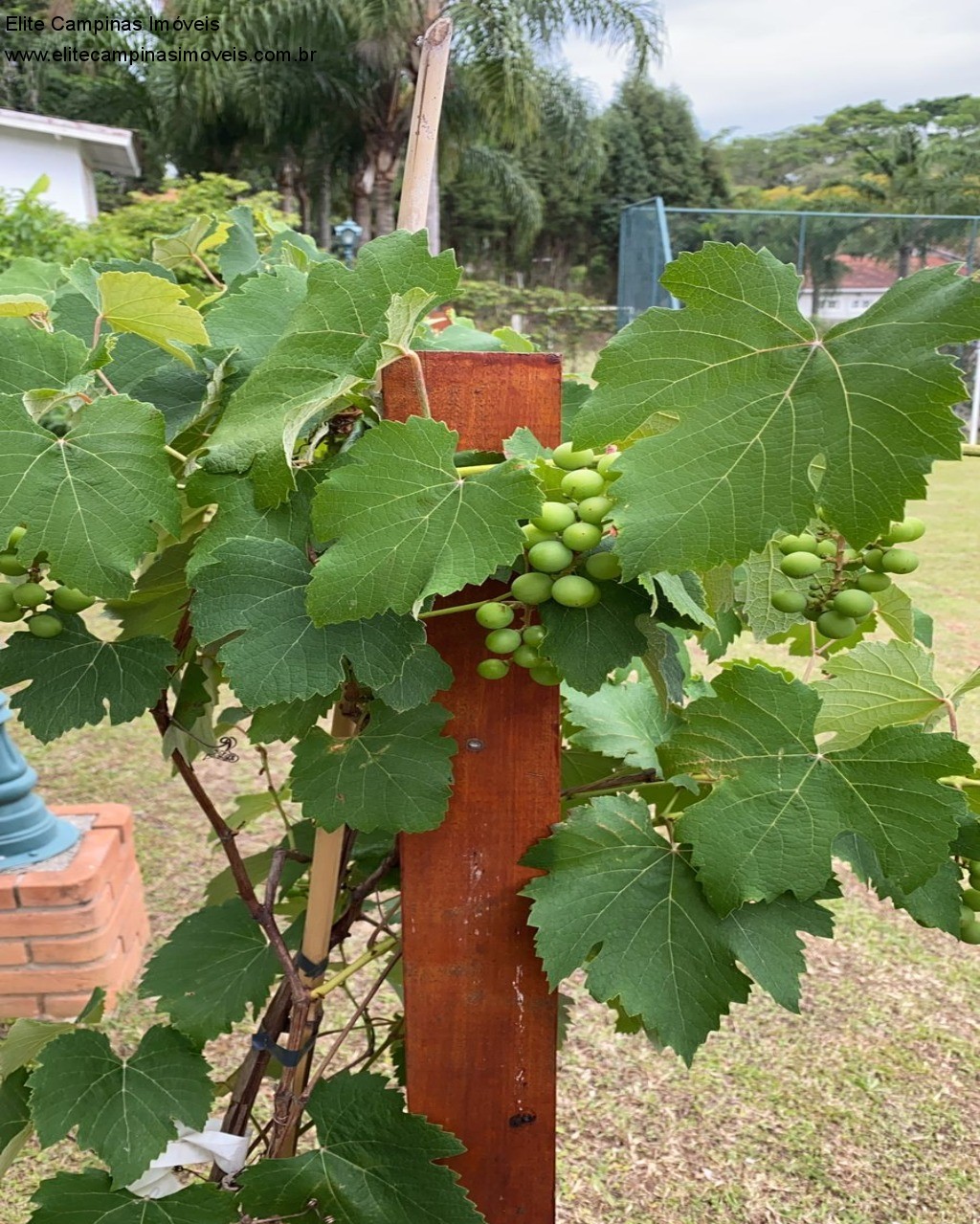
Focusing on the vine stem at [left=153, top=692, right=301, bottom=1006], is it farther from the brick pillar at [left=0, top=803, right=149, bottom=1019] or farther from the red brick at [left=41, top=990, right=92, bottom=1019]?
the red brick at [left=41, top=990, right=92, bottom=1019]

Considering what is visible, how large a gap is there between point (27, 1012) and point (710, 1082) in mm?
1481

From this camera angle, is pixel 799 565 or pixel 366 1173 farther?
pixel 366 1173

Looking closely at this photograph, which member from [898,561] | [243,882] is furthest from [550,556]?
[243,882]

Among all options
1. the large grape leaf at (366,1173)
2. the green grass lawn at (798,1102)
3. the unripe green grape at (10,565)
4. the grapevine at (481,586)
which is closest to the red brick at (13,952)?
the green grass lawn at (798,1102)

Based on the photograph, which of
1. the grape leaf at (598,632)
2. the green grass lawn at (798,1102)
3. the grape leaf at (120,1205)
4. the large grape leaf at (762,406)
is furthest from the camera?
the green grass lawn at (798,1102)

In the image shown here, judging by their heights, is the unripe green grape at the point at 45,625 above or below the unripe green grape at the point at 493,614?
below

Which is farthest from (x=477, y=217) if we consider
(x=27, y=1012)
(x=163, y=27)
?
(x=27, y=1012)

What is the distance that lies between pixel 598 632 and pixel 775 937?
279 mm

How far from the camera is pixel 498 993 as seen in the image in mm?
845

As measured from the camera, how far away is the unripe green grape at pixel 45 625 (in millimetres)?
774

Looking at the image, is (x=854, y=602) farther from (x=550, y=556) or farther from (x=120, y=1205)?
(x=120, y=1205)

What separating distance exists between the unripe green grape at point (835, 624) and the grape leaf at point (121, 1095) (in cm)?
67

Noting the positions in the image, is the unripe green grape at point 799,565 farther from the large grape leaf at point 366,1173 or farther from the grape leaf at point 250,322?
the large grape leaf at point 366,1173

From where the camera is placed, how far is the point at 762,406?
57 centimetres
